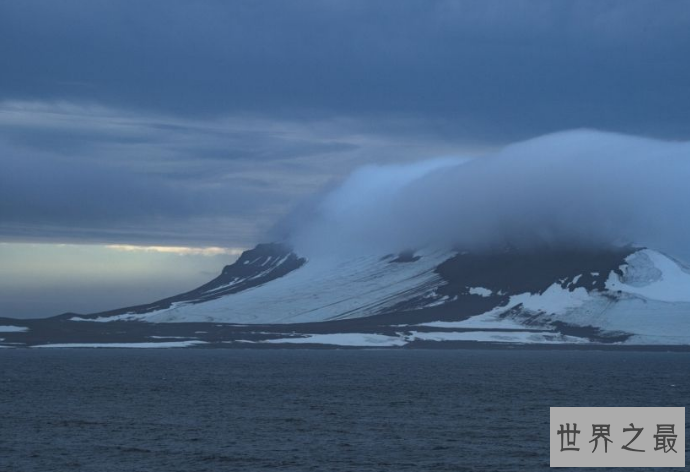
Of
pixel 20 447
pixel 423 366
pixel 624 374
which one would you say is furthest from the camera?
pixel 423 366

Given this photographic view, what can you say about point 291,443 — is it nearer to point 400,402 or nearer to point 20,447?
point 20,447

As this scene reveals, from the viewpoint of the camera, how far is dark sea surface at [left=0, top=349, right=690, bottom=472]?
5531cm

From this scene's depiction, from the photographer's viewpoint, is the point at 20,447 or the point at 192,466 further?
the point at 20,447

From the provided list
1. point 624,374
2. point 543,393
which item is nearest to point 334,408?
point 543,393

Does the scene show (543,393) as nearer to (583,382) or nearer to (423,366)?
(583,382)

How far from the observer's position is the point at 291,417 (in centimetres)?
7556

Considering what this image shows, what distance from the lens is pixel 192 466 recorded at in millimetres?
53156

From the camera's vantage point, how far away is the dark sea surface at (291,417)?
55312mm

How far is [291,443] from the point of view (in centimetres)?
6134

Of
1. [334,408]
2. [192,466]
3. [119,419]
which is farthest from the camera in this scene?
[334,408]

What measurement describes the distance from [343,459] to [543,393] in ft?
160

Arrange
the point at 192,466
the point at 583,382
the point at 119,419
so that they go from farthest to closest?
the point at 583,382 → the point at 119,419 → the point at 192,466

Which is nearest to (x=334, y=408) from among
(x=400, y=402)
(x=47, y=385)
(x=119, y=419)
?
(x=400, y=402)

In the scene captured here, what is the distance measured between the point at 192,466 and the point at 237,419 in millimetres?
20881
